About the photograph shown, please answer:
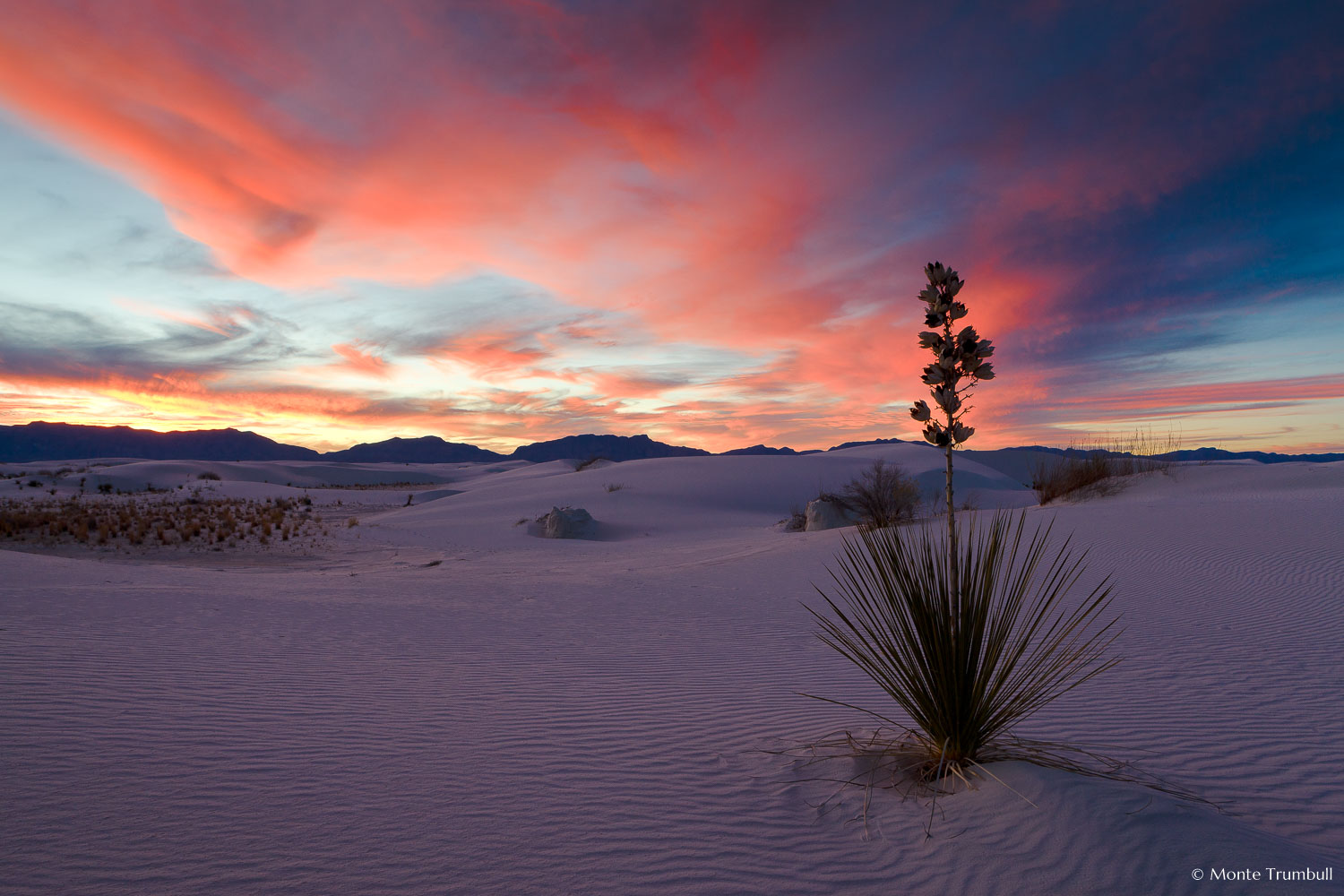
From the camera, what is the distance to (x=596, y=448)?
181500 millimetres

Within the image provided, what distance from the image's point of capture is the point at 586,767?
158 inches

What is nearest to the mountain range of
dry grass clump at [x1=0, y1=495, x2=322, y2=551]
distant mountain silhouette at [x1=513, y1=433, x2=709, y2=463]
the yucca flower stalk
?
distant mountain silhouette at [x1=513, y1=433, x2=709, y2=463]

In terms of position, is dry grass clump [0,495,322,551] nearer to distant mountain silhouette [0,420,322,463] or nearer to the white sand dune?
the white sand dune

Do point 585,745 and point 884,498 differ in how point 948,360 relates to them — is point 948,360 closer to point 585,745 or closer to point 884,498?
point 585,745

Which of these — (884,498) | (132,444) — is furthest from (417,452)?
(884,498)

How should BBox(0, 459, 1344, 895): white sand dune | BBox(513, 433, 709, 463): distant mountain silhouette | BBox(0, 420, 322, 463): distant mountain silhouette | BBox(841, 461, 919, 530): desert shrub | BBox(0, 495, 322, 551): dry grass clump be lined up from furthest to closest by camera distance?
BBox(513, 433, 709, 463): distant mountain silhouette < BBox(0, 420, 322, 463): distant mountain silhouette < BBox(0, 495, 322, 551): dry grass clump < BBox(841, 461, 919, 530): desert shrub < BBox(0, 459, 1344, 895): white sand dune

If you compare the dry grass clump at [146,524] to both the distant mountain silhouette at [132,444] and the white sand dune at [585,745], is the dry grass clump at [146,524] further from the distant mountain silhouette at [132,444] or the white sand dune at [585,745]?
the distant mountain silhouette at [132,444]

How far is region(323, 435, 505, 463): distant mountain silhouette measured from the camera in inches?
6939

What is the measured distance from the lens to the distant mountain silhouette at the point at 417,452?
176m

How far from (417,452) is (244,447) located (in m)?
41.2

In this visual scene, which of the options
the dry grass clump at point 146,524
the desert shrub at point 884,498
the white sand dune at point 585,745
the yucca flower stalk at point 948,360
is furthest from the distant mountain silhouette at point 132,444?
the yucca flower stalk at point 948,360

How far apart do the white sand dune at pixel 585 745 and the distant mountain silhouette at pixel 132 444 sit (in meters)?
166

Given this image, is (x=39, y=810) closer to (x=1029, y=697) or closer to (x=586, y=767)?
(x=586, y=767)

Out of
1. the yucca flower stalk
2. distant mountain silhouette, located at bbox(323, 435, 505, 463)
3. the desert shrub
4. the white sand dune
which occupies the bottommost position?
the white sand dune
